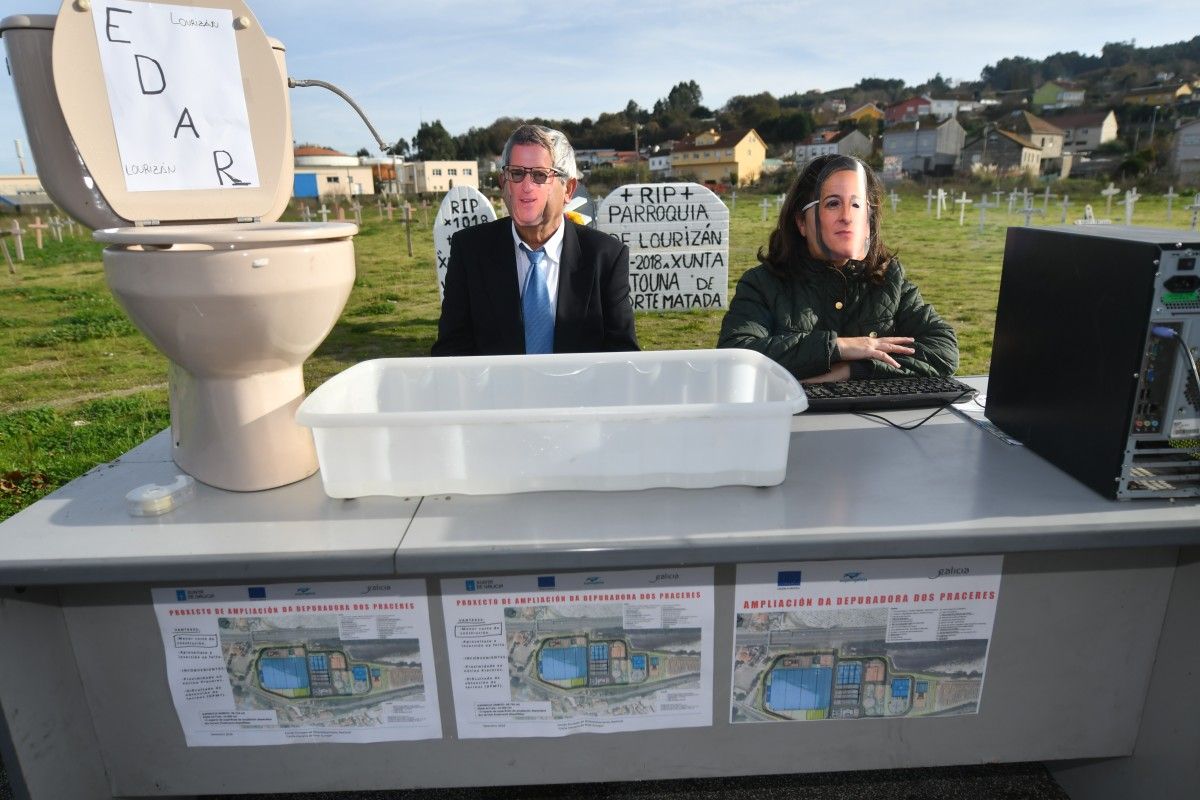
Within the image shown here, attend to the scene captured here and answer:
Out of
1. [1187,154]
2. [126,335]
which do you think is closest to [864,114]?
[1187,154]

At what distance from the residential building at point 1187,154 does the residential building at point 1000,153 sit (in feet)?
13.5

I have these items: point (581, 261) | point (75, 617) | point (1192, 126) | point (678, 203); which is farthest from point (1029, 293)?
point (1192, 126)

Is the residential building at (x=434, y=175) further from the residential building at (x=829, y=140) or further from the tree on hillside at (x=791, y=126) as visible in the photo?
the tree on hillside at (x=791, y=126)

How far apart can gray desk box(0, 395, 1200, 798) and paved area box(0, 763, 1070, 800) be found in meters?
0.18

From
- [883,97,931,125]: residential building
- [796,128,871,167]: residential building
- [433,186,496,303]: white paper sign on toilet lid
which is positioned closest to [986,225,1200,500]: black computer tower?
[433,186,496,303]: white paper sign on toilet lid

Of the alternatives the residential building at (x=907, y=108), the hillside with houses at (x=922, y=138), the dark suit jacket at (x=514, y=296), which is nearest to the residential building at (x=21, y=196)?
the hillside with houses at (x=922, y=138)

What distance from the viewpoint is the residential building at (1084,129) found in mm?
22359

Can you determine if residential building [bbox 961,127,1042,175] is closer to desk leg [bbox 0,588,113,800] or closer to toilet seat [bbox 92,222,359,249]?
toilet seat [bbox 92,222,359,249]

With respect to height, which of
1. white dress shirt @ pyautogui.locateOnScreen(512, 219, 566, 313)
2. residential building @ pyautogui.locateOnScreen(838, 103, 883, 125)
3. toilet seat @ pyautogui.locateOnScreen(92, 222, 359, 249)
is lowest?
white dress shirt @ pyautogui.locateOnScreen(512, 219, 566, 313)

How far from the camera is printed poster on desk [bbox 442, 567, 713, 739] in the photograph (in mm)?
1241

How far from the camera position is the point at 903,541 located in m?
1.04

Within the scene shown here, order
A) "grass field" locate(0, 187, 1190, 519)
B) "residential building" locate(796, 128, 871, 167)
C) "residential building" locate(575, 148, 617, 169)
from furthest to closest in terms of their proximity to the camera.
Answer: "residential building" locate(575, 148, 617, 169) < "residential building" locate(796, 128, 871, 167) < "grass field" locate(0, 187, 1190, 519)

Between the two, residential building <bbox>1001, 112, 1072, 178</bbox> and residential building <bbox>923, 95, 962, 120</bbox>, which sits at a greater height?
residential building <bbox>923, 95, 962, 120</bbox>

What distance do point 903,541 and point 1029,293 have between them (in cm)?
63
